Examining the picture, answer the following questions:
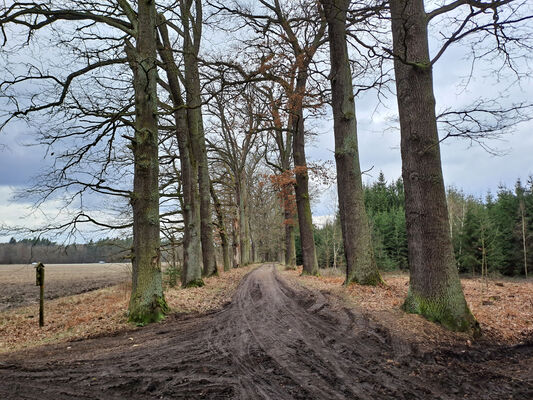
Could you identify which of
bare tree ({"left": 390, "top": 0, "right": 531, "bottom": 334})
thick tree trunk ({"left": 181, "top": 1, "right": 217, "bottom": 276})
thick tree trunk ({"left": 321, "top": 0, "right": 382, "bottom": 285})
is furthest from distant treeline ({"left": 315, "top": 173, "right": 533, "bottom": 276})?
bare tree ({"left": 390, "top": 0, "right": 531, "bottom": 334})

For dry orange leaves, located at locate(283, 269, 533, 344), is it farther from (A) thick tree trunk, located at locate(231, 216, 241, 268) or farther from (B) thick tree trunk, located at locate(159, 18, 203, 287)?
(A) thick tree trunk, located at locate(231, 216, 241, 268)

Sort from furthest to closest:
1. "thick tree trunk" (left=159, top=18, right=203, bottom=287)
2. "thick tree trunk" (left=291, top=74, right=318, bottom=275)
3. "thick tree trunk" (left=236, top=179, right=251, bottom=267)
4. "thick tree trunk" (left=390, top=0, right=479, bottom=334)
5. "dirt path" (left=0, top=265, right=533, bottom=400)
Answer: "thick tree trunk" (left=236, top=179, right=251, bottom=267) → "thick tree trunk" (left=291, top=74, right=318, bottom=275) → "thick tree trunk" (left=159, top=18, right=203, bottom=287) → "thick tree trunk" (left=390, top=0, right=479, bottom=334) → "dirt path" (left=0, top=265, right=533, bottom=400)

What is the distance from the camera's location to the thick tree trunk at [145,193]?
7.53 m

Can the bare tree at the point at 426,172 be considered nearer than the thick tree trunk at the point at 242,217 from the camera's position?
Yes

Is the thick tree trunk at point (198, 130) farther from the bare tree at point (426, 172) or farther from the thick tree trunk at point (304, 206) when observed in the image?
the bare tree at point (426, 172)

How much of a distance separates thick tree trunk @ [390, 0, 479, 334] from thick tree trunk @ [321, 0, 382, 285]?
3.51 metres

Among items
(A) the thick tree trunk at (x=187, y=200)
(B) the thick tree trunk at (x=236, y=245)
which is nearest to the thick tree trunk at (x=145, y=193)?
(A) the thick tree trunk at (x=187, y=200)

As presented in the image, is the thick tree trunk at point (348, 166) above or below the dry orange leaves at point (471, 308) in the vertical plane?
above

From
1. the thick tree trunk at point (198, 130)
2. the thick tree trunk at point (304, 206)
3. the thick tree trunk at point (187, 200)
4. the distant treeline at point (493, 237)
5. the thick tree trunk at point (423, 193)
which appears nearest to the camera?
the thick tree trunk at point (423, 193)

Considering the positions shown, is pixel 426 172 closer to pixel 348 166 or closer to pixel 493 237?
pixel 348 166

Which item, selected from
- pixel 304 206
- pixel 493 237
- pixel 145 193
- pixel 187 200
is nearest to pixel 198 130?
pixel 187 200

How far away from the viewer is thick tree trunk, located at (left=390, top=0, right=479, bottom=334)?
5.92 metres

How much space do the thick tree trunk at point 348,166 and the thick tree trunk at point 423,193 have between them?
3514 millimetres

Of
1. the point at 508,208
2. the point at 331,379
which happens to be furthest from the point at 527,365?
the point at 508,208
